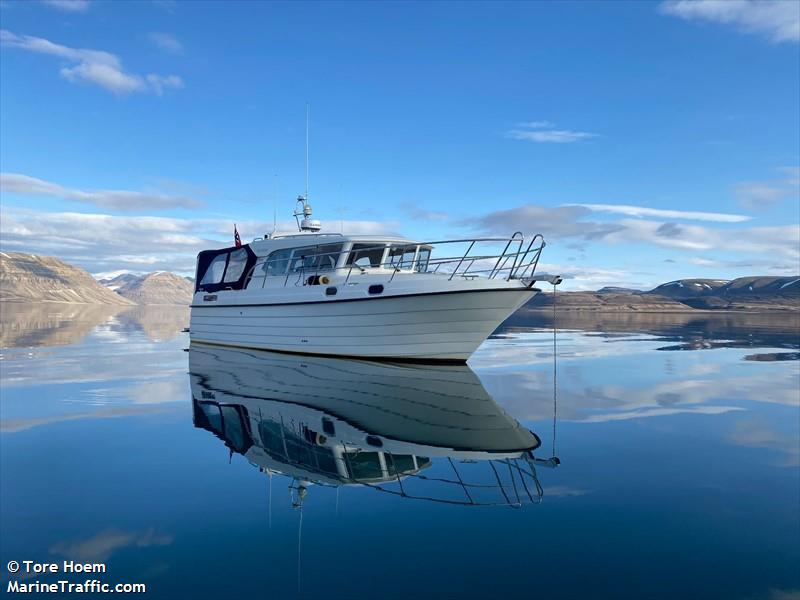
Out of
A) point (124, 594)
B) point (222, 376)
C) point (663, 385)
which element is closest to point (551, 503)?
point (124, 594)

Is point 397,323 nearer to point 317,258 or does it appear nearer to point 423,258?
point 423,258

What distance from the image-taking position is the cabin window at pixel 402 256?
56.7 ft

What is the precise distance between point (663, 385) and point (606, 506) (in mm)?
8719

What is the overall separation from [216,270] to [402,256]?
31.6 ft

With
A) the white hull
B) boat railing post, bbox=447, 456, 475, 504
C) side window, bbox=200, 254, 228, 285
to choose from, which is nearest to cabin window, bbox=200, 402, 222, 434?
boat railing post, bbox=447, 456, 475, 504

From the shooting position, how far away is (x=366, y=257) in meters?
17.4

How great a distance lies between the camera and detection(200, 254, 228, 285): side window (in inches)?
865

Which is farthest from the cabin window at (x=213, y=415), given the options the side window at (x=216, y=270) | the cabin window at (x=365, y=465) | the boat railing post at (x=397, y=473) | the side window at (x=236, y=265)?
the side window at (x=216, y=270)

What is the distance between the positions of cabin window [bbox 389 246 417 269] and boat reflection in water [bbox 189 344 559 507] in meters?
4.40

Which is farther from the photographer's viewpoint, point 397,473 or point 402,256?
point 402,256

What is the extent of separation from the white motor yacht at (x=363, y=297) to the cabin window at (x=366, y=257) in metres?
0.03

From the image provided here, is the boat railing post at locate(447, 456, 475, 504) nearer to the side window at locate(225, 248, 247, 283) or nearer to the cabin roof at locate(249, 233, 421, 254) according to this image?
the cabin roof at locate(249, 233, 421, 254)

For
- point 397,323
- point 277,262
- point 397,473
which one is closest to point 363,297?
point 397,323

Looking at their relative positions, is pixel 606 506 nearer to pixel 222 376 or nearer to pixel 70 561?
pixel 70 561
